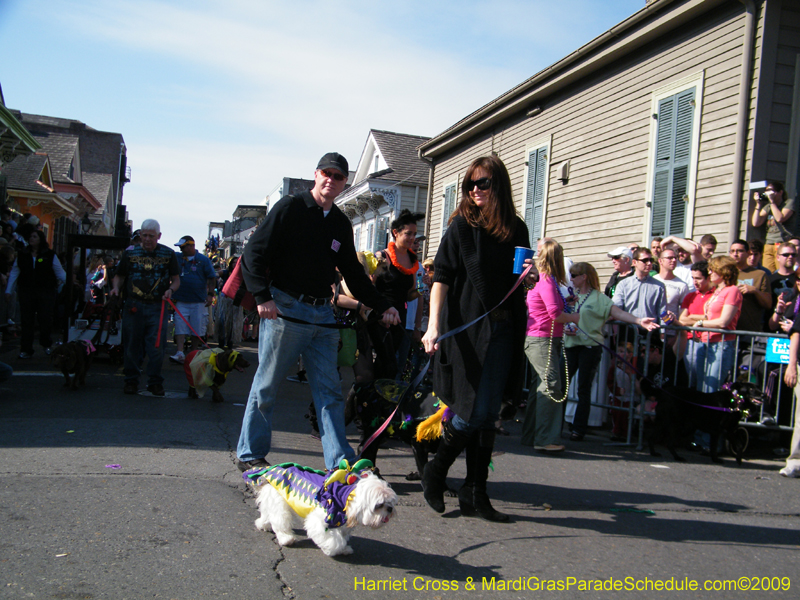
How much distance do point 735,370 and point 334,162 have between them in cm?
482

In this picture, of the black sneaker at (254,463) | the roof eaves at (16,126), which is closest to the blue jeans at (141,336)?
the black sneaker at (254,463)

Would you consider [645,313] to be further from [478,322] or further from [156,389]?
[156,389]

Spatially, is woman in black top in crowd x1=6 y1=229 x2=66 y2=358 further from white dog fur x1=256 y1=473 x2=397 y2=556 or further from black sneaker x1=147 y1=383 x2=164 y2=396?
white dog fur x1=256 y1=473 x2=397 y2=556

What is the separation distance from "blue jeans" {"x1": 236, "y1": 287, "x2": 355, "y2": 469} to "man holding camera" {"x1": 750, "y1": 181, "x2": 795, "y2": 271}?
675 centimetres

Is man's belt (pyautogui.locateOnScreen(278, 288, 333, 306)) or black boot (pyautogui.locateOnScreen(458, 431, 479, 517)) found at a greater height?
man's belt (pyautogui.locateOnScreen(278, 288, 333, 306))

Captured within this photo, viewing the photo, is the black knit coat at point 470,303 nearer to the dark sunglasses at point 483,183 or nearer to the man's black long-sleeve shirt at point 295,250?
the dark sunglasses at point 483,183

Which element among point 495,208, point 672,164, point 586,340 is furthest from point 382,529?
point 672,164

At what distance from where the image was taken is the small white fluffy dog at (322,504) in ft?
9.78

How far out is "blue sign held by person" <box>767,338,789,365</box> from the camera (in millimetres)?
6566

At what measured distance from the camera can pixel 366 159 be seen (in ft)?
101

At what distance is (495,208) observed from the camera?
4.02 metres

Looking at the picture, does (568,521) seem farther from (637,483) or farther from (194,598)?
(194,598)

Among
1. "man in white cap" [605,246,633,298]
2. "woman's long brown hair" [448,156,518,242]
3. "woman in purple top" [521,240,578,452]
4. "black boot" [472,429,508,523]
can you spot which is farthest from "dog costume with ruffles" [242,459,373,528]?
"man in white cap" [605,246,633,298]

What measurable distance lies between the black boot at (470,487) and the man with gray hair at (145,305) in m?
4.82
